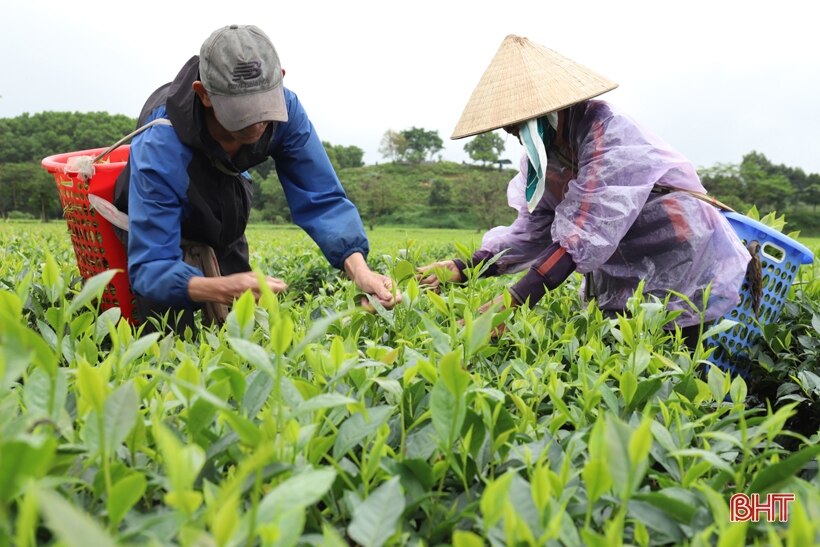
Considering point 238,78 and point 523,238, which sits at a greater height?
point 238,78

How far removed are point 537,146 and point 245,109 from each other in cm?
97

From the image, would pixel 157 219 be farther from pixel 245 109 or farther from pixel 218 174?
pixel 245 109

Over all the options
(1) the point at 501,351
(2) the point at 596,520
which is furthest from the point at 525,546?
(1) the point at 501,351

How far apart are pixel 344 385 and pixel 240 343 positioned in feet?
1.33

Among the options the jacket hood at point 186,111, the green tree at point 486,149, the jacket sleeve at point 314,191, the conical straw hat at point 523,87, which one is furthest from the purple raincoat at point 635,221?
the green tree at point 486,149

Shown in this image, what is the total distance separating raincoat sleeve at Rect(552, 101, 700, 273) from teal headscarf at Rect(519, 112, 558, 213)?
110 mm

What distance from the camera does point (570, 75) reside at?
2.37m

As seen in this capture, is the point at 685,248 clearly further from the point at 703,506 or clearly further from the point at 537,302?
the point at 703,506

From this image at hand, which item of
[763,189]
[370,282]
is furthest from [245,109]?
[763,189]

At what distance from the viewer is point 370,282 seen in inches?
84.5

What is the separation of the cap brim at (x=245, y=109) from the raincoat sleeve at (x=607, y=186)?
3.41 ft

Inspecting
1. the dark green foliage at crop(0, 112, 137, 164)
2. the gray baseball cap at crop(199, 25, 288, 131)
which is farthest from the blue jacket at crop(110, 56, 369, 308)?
the dark green foliage at crop(0, 112, 137, 164)

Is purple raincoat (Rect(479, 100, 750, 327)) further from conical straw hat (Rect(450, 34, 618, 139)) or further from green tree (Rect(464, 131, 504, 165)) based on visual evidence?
green tree (Rect(464, 131, 504, 165))

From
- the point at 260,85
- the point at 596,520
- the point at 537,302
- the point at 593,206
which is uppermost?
the point at 260,85
